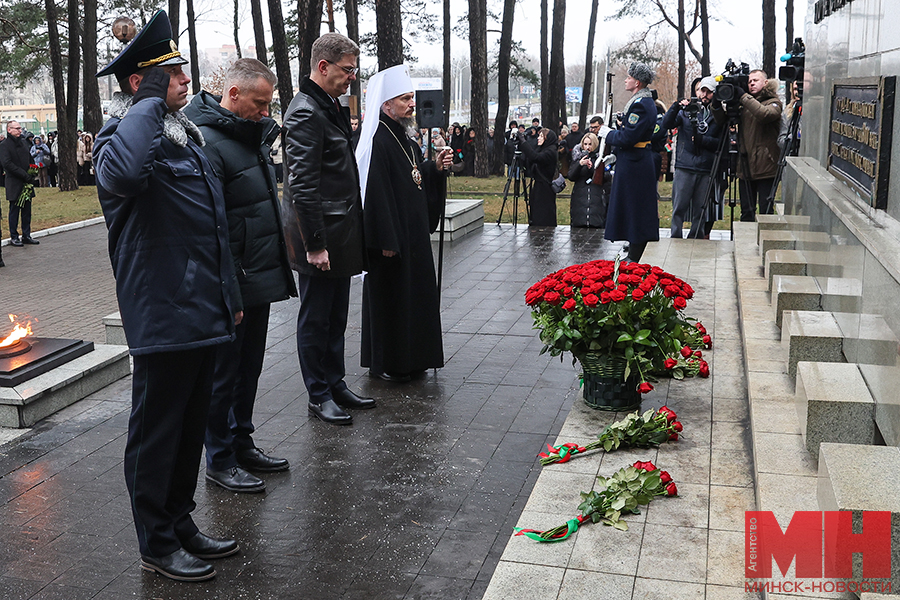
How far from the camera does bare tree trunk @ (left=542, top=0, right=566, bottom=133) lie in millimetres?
29453

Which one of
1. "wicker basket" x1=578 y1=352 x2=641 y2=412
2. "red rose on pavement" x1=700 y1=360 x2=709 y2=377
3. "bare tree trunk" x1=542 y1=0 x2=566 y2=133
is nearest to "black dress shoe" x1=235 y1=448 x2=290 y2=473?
"wicker basket" x1=578 y1=352 x2=641 y2=412

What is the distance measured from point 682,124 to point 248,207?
7.53 meters

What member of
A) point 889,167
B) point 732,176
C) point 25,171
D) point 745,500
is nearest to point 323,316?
point 745,500

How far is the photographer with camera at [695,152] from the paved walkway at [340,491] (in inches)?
140

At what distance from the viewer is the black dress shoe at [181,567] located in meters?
3.59

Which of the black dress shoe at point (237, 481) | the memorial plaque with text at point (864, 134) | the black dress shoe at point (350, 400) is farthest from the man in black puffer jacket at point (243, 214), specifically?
the memorial plaque with text at point (864, 134)

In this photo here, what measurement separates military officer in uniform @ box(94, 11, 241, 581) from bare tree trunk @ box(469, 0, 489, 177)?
25750 mm

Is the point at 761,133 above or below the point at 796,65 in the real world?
below

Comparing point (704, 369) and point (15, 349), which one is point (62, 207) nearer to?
point (15, 349)

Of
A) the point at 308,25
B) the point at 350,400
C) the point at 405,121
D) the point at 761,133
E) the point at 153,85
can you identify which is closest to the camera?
the point at 153,85

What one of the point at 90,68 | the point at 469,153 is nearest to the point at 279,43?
the point at 90,68

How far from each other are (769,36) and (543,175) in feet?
49.8

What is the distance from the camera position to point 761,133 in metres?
10.4

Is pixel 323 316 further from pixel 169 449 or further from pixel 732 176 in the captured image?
pixel 732 176
